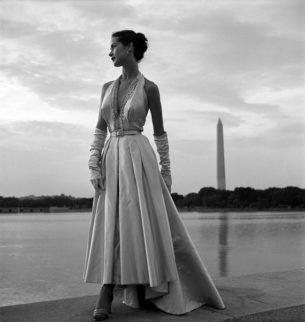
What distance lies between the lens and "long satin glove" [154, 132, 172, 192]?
465 cm

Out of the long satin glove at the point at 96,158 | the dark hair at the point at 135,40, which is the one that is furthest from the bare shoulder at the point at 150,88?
the long satin glove at the point at 96,158

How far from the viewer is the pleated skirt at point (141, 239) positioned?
414 centimetres

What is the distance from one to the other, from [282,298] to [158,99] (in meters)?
2.16

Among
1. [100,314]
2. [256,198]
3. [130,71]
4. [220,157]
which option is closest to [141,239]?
[100,314]

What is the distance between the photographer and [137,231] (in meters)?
4.18

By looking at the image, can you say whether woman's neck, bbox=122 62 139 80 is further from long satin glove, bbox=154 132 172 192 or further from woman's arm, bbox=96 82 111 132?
long satin glove, bbox=154 132 172 192

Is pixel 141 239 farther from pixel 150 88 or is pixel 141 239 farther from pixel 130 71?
pixel 130 71

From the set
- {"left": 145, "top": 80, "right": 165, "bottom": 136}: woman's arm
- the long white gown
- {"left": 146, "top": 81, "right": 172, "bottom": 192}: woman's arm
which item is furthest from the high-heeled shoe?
{"left": 145, "top": 80, "right": 165, "bottom": 136}: woman's arm

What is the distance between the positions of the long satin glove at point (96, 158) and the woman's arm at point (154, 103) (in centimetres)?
47

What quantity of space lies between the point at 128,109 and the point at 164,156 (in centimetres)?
57

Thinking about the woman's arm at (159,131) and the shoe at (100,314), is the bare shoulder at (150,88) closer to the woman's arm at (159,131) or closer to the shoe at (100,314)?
the woman's arm at (159,131)

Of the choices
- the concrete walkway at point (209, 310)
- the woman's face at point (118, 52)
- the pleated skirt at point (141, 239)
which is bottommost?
the concrete walkway at point (209, 310)

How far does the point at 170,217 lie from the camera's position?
450cm

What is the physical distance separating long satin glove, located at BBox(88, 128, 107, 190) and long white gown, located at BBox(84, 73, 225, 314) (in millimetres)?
Result: 59
